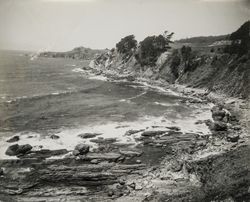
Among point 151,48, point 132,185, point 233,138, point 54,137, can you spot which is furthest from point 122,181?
point 151,48

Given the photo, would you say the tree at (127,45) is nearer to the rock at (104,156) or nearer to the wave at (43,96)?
the wave at (43,96)

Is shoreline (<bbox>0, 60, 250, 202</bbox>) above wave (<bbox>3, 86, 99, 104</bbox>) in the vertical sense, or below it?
below

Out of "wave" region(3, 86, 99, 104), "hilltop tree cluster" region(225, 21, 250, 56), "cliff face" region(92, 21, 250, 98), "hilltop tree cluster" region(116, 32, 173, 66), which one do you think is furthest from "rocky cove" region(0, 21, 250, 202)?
"hilltop tree cluster" region(116, 32, 173, 66)

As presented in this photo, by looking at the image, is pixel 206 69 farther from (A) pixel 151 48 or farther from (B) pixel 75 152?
(B) pixel 75 152

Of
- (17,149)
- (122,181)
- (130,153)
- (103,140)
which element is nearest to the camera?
(122,181)

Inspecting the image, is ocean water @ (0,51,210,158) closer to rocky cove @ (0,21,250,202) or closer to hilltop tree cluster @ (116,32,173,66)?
rocky cove @ (0,21,250,202)

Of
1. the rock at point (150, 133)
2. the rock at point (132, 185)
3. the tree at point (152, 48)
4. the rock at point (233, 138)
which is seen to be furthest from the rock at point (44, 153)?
the tree at point (152, 48)
